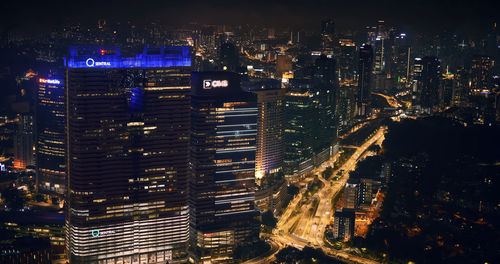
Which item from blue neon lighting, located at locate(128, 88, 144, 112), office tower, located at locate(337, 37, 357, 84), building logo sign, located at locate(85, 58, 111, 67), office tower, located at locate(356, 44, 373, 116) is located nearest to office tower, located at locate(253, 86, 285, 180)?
blue neon lighting, located at locate(128, 88, 144, 112)

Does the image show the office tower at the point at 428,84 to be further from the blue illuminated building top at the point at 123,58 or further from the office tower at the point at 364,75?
the blue illuminated building top at the point at 123,58

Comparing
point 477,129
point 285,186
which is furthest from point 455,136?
point 285,186

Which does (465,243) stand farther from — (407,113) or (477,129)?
(407,113)

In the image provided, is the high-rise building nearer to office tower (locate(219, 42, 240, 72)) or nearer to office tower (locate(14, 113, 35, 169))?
office tower (locate(219, 42, 240, 72))

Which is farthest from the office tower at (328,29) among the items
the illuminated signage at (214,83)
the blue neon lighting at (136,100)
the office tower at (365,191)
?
the blue neon lighting at (136,100)

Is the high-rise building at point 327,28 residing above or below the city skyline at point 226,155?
above

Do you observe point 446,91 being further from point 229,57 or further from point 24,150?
point 24,150
